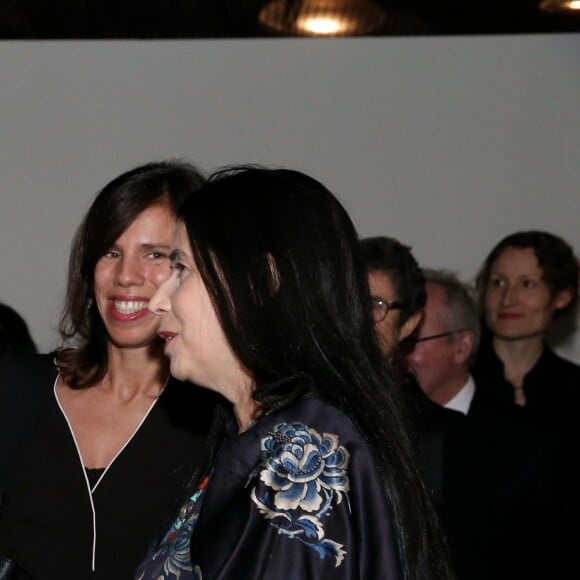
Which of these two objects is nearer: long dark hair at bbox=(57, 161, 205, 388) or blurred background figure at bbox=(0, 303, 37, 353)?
long dark hair at bbox=(57, 161, 205, 388)

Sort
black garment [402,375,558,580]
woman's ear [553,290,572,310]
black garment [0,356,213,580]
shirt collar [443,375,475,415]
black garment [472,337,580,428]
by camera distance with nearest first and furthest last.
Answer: black garment [0,356,213,580], black garment [402,375,558,580], shirt collar [443,375,475,415], black garment [472,337,580,428], woman's ear [553,290,572,310]

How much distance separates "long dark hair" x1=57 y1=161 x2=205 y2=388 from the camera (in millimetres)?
2768

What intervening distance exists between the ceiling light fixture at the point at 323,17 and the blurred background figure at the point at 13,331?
1540 mm

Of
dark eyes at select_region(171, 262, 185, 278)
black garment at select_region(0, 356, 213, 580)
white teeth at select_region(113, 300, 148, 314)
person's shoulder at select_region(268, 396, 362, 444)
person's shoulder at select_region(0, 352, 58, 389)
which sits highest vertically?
dark eyes at select_region(171, 262, 185, 278)

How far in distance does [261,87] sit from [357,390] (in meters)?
3.29

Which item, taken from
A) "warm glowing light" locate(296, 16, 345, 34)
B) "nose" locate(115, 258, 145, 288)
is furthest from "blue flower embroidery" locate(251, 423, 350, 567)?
"warm glowing light" locate(296, 16, 345, 34)

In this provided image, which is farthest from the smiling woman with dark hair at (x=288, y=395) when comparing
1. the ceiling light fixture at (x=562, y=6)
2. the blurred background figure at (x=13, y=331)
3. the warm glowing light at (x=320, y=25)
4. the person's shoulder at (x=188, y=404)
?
the ceiling light fixture at (x=562, y=6)

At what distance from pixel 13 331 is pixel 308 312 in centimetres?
267

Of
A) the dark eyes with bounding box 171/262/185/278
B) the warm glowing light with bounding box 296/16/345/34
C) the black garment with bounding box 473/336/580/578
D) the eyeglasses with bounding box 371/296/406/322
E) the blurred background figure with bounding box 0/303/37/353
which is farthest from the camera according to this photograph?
the warm glowing light with bounding box 296/16/345/34

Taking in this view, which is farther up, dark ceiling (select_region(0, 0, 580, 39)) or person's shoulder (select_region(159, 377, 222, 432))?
dark ceiling (select_region(0, 0, 580, 39))

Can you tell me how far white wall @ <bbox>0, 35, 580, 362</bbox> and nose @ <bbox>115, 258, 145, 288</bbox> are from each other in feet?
6.82

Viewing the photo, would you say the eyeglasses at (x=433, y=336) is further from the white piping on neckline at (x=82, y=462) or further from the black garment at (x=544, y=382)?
the white piping on neckline at (x=82, y=462)

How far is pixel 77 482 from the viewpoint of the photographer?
102 inches

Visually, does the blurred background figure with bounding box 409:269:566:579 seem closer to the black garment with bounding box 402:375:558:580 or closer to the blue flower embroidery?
the black garment with bounding box 402:375:558:580
